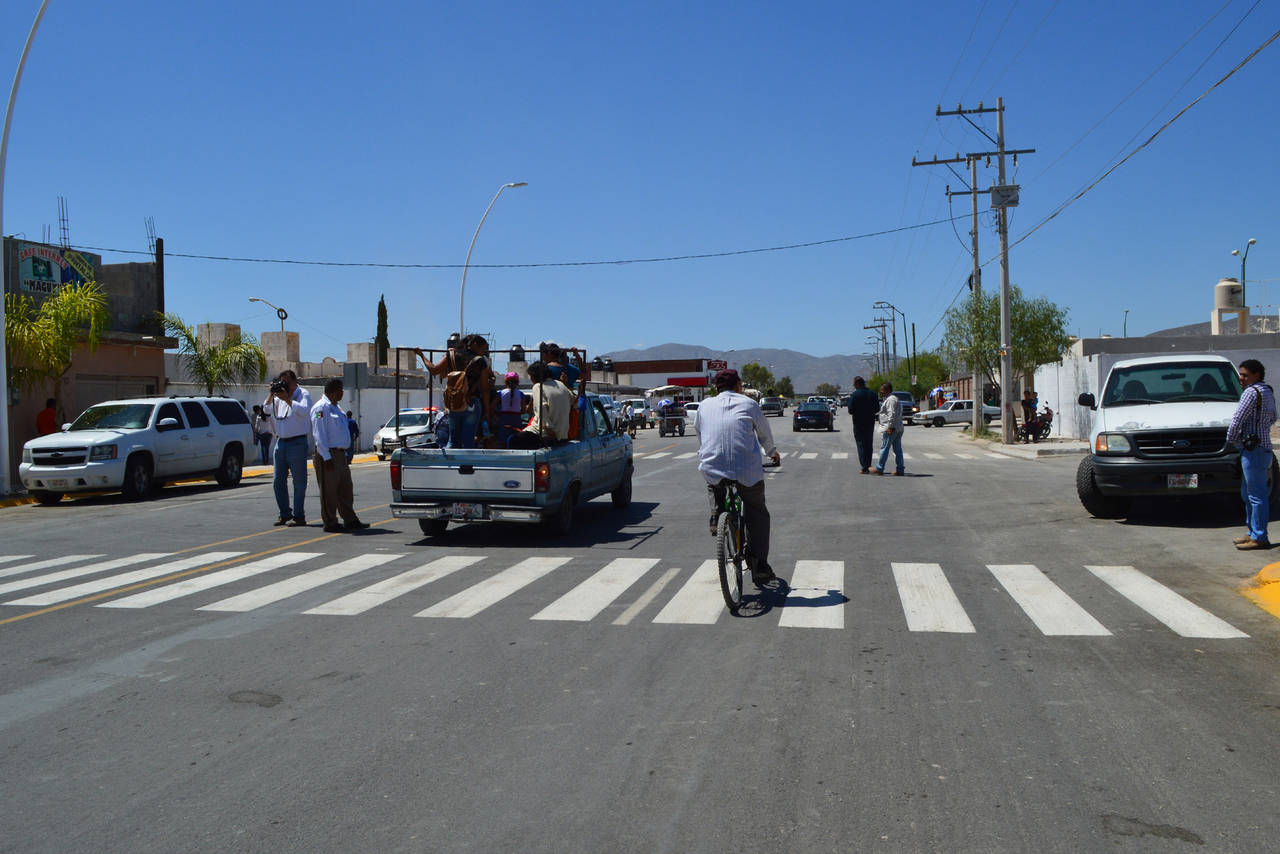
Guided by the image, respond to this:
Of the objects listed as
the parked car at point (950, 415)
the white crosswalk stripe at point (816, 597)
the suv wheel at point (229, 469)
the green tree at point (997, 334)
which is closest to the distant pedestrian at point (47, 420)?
the suv wheel at point (229, 469)

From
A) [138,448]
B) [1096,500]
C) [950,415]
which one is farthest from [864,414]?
[950,415]

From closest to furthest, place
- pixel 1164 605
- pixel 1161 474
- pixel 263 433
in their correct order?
pixel 1164 605 < pixel 1161 474 < pixel 263 433

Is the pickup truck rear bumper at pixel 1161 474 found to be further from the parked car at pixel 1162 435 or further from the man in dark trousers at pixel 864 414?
the man in dark trousers at pixel 864 414

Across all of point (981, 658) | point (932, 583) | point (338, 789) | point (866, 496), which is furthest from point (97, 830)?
point (866, 496)

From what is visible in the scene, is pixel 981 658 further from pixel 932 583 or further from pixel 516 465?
pixel 516 465

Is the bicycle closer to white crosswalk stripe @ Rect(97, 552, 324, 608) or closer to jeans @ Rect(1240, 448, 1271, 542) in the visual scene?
white crosswalk stripe @ Rect(97, 552, 324, 608)

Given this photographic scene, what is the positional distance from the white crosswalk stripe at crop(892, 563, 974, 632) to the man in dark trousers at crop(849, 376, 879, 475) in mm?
11047

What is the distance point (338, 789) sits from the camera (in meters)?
4.56

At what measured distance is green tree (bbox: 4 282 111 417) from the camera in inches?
904

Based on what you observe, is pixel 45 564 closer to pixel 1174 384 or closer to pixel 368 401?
pixel 1174 384

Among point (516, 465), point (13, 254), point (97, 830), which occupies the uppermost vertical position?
point (13, 254)

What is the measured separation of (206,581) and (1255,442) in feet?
33.7

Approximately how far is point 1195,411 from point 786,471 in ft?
37.5

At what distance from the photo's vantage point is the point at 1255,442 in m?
10.1
